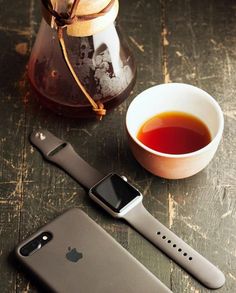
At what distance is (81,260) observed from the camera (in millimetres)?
763

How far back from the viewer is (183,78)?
3.12ft

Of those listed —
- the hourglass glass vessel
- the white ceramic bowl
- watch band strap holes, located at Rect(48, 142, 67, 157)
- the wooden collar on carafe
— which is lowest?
watch band strap holes, located at Rect(48, 142, 67, 157)

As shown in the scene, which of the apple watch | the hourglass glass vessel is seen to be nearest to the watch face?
the apple watch

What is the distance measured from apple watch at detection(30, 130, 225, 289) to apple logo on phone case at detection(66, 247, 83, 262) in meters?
0.07

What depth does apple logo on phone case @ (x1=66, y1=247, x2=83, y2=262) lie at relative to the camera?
0.76 m

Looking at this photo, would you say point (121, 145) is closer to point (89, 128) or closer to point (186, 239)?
point (89, 128)

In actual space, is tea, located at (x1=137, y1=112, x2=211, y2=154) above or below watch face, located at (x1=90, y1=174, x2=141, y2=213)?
above

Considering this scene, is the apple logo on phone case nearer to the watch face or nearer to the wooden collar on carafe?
the watch face

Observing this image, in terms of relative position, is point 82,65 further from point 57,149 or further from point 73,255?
point 73,255

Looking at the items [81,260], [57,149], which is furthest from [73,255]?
[57,149]

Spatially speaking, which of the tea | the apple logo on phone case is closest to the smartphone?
the apple logo on phone case

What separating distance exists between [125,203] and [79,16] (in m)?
0.21

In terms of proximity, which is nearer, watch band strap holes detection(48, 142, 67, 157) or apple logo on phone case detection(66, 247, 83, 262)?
apple logo on phone case detection(66, 247, 83, 262)

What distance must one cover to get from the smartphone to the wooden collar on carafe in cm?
17
